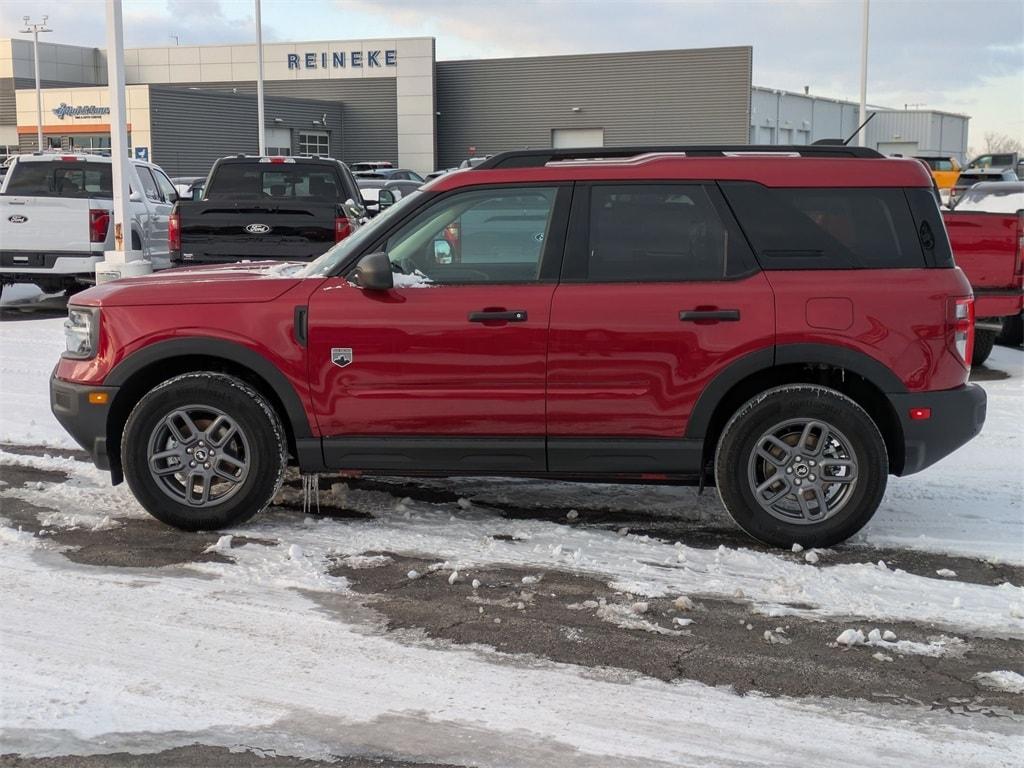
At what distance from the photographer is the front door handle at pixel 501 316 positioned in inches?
213

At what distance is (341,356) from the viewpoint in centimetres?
550

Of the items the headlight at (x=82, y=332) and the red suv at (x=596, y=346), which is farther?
the headlight at (x=82, y=332)

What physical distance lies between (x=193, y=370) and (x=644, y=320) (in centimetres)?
234

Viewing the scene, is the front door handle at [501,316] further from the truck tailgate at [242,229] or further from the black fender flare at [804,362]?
the truck tailgate at [242,229]

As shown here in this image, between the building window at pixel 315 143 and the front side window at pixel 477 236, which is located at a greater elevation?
the building window at pixel 315 143

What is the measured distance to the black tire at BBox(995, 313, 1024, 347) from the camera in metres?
12.7

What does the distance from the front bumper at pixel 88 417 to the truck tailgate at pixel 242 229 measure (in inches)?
261

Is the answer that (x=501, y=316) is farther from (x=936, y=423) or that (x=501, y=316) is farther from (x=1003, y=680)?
(x=1003, y=680)

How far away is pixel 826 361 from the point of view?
17.8 ft

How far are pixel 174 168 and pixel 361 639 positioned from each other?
47003 millimetres

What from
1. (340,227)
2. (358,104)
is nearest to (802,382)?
(340,227)

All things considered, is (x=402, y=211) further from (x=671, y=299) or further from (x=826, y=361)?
(x=826, y=361)

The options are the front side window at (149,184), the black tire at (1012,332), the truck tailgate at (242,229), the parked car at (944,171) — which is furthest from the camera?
the parked car at (944,171)

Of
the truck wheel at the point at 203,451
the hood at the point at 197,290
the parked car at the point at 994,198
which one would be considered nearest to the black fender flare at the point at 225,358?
the truck wheel at the point at 203,451
